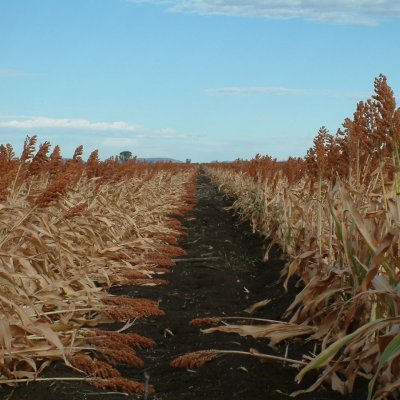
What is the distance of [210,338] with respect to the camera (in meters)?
4.71

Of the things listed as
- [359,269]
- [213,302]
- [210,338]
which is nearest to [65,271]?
[213,302]

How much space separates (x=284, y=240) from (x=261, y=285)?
0.92 m

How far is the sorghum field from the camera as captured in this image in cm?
359

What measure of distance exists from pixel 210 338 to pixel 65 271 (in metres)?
1.51

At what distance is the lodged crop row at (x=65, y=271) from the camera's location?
12.7ft

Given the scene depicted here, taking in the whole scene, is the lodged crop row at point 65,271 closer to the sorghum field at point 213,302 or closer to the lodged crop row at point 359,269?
the sorghum field at point 213,302

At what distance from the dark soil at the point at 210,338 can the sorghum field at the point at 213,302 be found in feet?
0.05

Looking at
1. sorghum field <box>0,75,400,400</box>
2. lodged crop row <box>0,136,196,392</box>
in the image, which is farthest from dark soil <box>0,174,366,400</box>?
lodged crop row <box>0,136,196,392</box>

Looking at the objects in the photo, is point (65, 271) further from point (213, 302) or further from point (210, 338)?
point (210, 338)

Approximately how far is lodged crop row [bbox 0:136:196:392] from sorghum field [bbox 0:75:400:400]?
15mm

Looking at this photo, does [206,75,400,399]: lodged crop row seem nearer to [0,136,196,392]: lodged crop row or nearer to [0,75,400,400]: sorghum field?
[0,75,400,400]: sorghum field

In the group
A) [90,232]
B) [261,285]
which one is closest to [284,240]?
[261,285]

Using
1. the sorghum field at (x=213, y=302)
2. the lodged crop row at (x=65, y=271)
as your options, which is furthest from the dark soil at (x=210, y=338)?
the lodged crop row at (x=65, y=271)

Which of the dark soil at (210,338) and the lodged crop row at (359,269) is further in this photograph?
the dark soil at (210,338)
